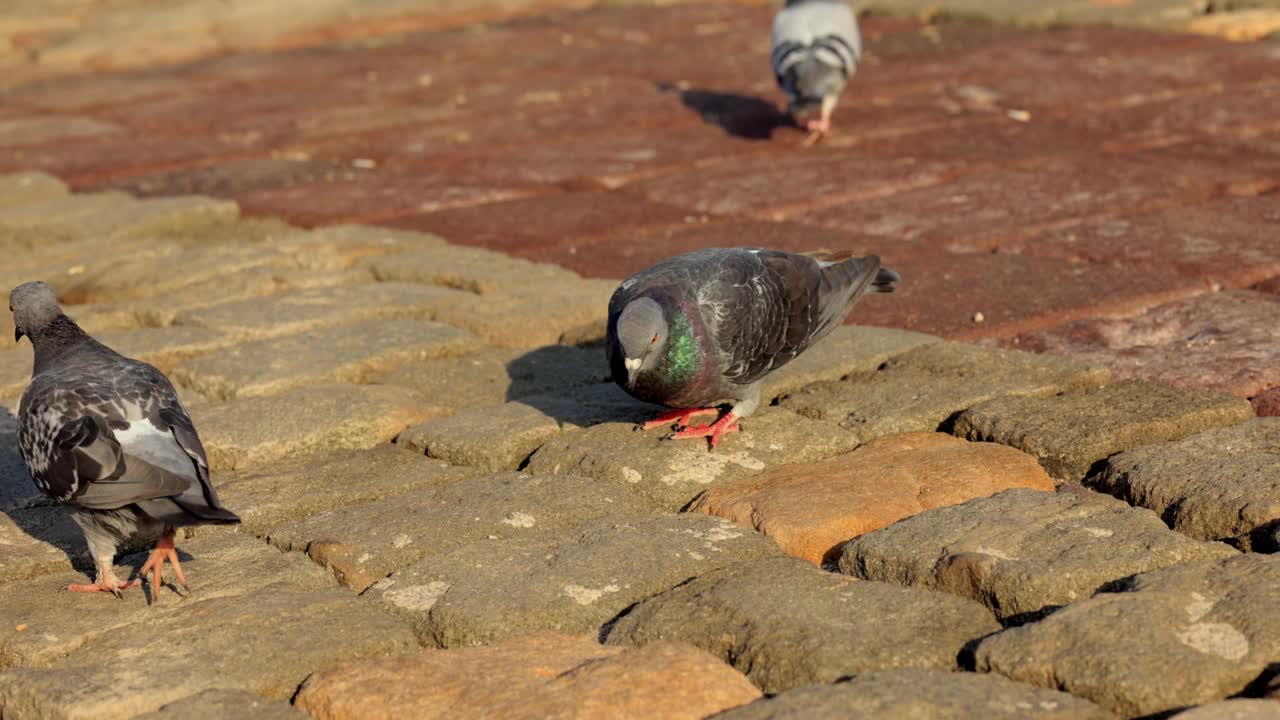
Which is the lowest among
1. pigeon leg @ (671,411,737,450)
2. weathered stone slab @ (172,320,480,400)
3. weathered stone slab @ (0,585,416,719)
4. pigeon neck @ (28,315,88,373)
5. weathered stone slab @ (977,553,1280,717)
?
weathered stone slab @ (172,320,480,400)

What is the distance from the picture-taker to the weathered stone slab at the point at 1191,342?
401 centimetres

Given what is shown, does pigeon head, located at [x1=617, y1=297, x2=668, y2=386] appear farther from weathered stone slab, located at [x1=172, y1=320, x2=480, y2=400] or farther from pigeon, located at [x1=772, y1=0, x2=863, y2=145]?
pigeon, located at [x1=772, y1=0, x2=863, y2=145]

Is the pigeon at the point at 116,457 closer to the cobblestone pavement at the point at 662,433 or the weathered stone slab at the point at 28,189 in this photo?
the cobblestone pavement at the point at 662,433

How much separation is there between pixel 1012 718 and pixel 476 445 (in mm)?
1845

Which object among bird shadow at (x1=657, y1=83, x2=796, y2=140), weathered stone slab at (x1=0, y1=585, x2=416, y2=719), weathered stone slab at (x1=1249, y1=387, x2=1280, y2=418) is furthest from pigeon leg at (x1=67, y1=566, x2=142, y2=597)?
bird shadow at (x1=657, y1=83, x2=796, y2=140)

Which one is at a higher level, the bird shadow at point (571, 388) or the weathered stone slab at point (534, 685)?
the weathered stone slab at point (534, 685)

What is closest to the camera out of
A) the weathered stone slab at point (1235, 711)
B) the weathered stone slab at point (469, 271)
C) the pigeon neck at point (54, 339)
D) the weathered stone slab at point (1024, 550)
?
the weathered stone slab at point (1235, 711)

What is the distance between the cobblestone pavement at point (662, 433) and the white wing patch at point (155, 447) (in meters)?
0.27

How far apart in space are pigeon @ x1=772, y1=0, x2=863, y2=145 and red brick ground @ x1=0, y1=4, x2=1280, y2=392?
20cm

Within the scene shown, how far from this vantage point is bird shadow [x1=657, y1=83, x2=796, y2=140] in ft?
26.9

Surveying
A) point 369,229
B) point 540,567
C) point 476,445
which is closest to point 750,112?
point 369,229

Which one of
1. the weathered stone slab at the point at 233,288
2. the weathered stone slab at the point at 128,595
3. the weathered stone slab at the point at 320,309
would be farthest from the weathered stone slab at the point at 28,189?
the weathered stone slab at the point at 128,595

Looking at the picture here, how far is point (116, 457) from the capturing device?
2977mm

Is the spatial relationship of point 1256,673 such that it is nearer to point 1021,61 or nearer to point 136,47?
point 1021,61
